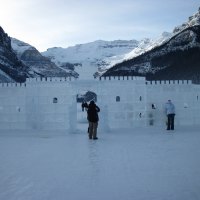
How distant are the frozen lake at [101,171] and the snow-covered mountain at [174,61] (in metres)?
55.1

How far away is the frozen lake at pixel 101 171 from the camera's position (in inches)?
239

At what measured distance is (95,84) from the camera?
1783 cm

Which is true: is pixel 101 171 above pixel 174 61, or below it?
below

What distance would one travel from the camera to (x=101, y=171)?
25.6 ft

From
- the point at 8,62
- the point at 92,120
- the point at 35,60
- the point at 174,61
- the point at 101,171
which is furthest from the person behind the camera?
the point at 35,60

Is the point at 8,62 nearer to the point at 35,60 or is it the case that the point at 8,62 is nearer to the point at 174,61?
the point at 174,61

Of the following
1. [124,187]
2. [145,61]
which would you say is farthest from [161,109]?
[145,61]

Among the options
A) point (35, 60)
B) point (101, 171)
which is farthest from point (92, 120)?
point (35, 60)

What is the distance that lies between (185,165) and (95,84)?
10.0 meters

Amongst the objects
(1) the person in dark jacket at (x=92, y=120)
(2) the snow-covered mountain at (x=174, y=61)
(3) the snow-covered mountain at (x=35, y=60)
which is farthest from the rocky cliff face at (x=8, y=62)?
(3) the snow-covered mountain at (x=35, y=60)

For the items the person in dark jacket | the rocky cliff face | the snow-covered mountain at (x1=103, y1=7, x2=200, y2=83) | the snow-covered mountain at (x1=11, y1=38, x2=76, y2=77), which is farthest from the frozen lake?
the snow-covered mountain at (x1=11, y1=38, x2=76, y2=77)

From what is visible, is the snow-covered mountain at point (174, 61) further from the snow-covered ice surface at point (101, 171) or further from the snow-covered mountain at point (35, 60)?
the snow-covered mountain at point (35, 60)

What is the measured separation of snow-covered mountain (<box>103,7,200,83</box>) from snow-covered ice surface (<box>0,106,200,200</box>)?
181 ft

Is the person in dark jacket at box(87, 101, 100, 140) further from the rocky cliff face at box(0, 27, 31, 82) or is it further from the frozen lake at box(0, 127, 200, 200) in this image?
the rocky cliff face at box(0, 27, 31, 82)
